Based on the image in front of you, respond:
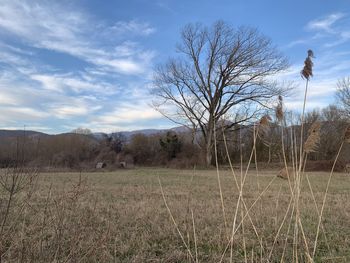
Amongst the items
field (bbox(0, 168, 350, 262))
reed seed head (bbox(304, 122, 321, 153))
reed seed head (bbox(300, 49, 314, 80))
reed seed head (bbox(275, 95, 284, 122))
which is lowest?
field (bbox(0, 168, 350, 262))

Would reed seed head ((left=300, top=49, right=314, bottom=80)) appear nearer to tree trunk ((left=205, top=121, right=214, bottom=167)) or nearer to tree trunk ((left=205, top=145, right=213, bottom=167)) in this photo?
tree trunk ((left=205, top=121, right=214, bottom=167))

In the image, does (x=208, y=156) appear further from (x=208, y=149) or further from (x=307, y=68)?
(x=307, y=68)

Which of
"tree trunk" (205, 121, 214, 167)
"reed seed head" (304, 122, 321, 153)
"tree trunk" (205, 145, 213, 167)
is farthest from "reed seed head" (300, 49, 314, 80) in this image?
"tree trunk" (205, 145, 213, 167)

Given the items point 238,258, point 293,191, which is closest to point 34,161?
point 238,258

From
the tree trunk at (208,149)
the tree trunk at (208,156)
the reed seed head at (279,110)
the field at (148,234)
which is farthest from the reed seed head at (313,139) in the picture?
the tree trunk at (208,156)

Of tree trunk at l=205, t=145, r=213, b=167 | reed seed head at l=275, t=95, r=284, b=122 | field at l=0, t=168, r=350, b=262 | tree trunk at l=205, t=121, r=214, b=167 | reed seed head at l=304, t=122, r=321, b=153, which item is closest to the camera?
reed seed head at l=304, t=122, r=321, b=153

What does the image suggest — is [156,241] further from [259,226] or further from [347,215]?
[347,215]

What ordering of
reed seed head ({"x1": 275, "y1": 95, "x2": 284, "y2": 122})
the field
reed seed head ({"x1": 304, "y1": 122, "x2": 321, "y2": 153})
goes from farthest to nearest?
the field, reed seed head ({"x1": 275, "y1": 95, "x2": 284, "y2": 122}), reed seed head ({"x1": 304, "y1": 122, "x2": 321, "y2": 153})

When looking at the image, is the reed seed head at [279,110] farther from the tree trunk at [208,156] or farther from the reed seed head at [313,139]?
the tree trunk at [208,156]

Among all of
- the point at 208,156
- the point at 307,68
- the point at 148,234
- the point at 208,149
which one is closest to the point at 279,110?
the point at 307,68

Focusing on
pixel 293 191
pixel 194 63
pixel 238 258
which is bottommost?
pixel 238 258

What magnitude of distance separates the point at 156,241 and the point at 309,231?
6.96ft

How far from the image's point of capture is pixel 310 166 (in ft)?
94.9

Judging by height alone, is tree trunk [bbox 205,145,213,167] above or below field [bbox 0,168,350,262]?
above
